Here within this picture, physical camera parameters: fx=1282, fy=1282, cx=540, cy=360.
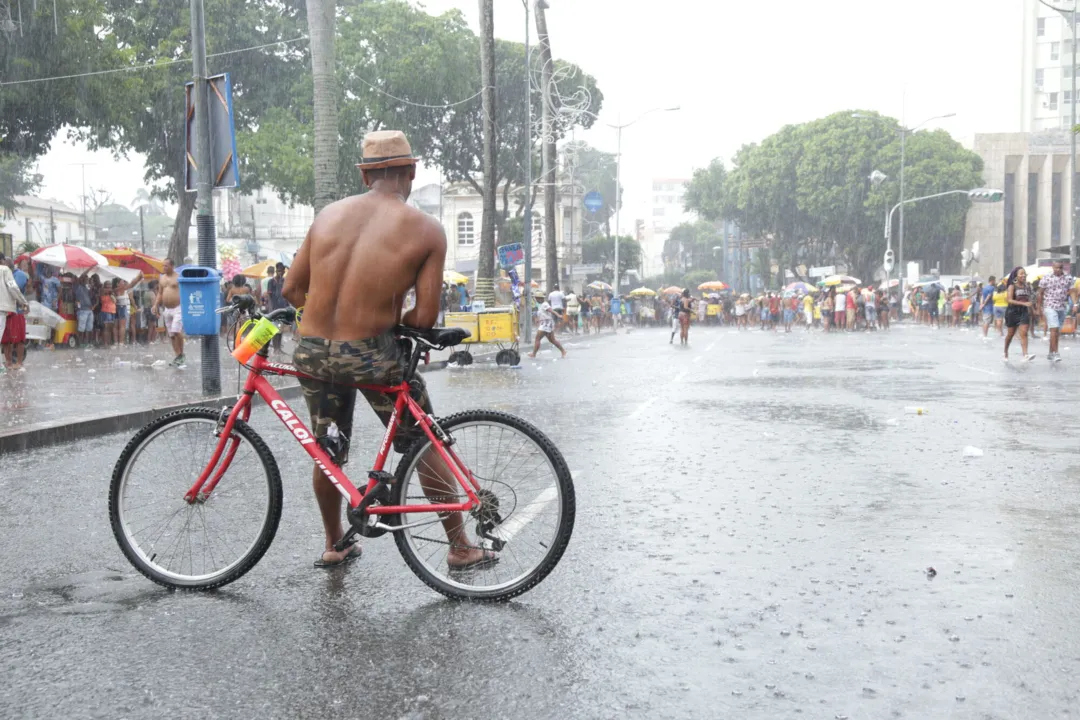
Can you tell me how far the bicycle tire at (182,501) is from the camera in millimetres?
5051

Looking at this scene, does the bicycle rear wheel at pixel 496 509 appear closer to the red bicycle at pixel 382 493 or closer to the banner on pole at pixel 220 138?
the red bicycle at pixel 382 493

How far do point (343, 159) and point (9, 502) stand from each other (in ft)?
147

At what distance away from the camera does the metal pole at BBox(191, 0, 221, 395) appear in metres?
13.8

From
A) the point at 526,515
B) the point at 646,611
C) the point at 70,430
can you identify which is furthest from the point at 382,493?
the point at 70,430

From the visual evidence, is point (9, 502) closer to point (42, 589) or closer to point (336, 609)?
point (42, 589)

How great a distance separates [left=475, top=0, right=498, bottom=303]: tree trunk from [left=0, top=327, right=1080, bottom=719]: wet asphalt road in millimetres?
23797

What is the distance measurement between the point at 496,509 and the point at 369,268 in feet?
3.43

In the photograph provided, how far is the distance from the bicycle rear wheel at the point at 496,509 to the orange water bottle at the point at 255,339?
741 mm

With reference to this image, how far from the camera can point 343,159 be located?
5097cm

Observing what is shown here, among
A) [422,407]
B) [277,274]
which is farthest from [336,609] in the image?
[277,274]

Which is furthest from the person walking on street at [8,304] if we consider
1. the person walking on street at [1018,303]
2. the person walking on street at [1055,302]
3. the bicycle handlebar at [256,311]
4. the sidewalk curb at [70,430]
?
the person walking on street at [1055,302]

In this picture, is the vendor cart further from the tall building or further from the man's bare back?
the tall building

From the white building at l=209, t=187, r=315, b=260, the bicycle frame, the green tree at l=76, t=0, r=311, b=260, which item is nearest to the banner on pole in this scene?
the bicycle frame

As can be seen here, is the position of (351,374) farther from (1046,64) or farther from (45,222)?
(1046,64)
